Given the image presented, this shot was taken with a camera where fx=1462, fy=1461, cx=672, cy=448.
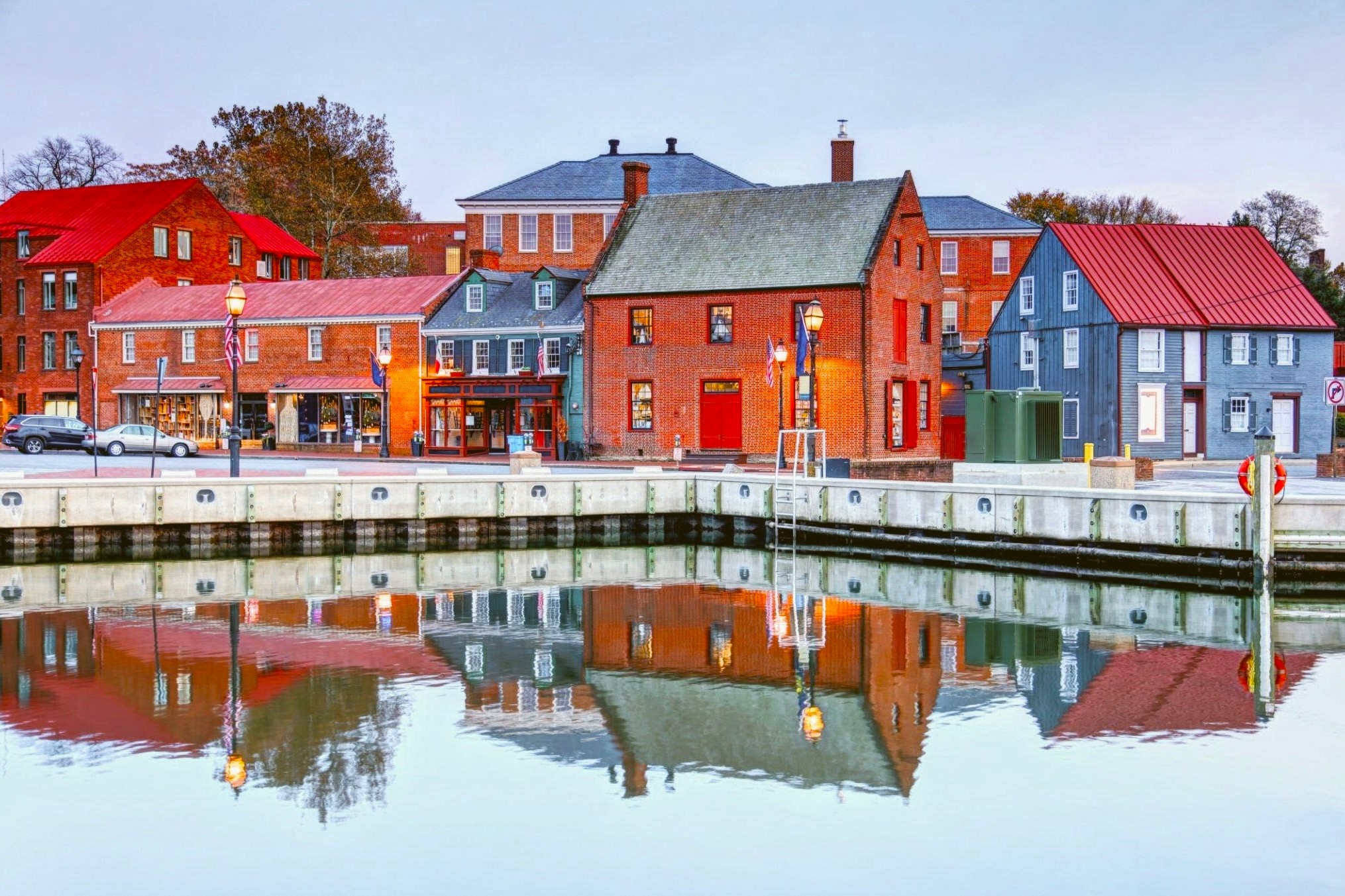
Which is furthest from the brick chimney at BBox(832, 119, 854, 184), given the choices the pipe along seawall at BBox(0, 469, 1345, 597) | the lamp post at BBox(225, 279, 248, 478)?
the lamp post at BBox(225, 279, 248, 478)

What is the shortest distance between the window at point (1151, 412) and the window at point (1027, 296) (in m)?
5.82

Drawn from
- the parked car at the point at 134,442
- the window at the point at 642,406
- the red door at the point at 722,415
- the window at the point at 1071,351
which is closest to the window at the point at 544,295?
the window at the point at 642,406

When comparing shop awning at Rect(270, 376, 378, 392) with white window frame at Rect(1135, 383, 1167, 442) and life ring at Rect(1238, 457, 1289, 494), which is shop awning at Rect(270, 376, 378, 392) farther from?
life ring at Rect(1238, 457, 1289, 494)

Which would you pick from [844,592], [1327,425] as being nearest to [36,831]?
[844,592]

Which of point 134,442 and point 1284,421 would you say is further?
point 134,442

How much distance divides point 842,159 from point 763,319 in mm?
8457

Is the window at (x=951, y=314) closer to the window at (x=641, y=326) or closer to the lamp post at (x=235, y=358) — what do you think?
the window at (x=641, y=326)

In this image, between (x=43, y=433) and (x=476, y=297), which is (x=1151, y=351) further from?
(x=43, y=433)

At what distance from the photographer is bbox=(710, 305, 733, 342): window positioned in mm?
50656

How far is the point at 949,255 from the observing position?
7431 centimetres

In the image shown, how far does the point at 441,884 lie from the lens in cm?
1198

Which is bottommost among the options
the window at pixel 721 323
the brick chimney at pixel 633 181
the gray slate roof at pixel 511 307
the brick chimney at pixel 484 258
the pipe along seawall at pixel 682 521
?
the pipe along seawall at pixel 682 521

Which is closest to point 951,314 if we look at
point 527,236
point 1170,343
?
point 1170,343

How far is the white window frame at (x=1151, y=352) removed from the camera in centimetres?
5344
